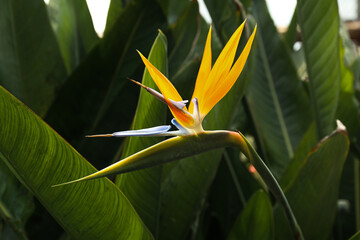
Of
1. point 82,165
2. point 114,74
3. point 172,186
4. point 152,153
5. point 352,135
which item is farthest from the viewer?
point 352,135

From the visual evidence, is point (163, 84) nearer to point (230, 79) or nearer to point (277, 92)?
point (230, 79)

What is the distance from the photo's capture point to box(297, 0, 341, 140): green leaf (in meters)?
0.67

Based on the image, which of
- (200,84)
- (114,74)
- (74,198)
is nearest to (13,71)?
(114,74)

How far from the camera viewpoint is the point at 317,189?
0.60 metres

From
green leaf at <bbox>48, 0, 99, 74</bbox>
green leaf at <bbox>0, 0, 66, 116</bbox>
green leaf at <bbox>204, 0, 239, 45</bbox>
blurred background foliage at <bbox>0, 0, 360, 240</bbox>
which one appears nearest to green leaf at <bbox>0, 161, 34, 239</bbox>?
blurred background foliage at <bbox>0, 0, 360, 240</bbox>

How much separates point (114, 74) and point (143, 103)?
0.80ft

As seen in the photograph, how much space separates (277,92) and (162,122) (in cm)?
42

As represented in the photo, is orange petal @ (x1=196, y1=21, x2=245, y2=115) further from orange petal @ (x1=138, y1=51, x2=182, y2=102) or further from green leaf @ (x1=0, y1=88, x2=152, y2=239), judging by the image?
green leaf @ (x1=0, y1=88, x2=152, y2=239)

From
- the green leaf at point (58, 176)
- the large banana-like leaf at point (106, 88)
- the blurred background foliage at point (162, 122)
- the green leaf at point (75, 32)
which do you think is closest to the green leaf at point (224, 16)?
the blurred background foliage at point (162, 122)

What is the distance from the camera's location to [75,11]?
34.3 inches

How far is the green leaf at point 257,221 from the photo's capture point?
1.92 feet

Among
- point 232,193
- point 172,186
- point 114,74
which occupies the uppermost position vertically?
point 114,74

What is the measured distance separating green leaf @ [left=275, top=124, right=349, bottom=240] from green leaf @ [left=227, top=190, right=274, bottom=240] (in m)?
0.04

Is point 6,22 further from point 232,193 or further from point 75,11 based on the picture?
point 232,193
